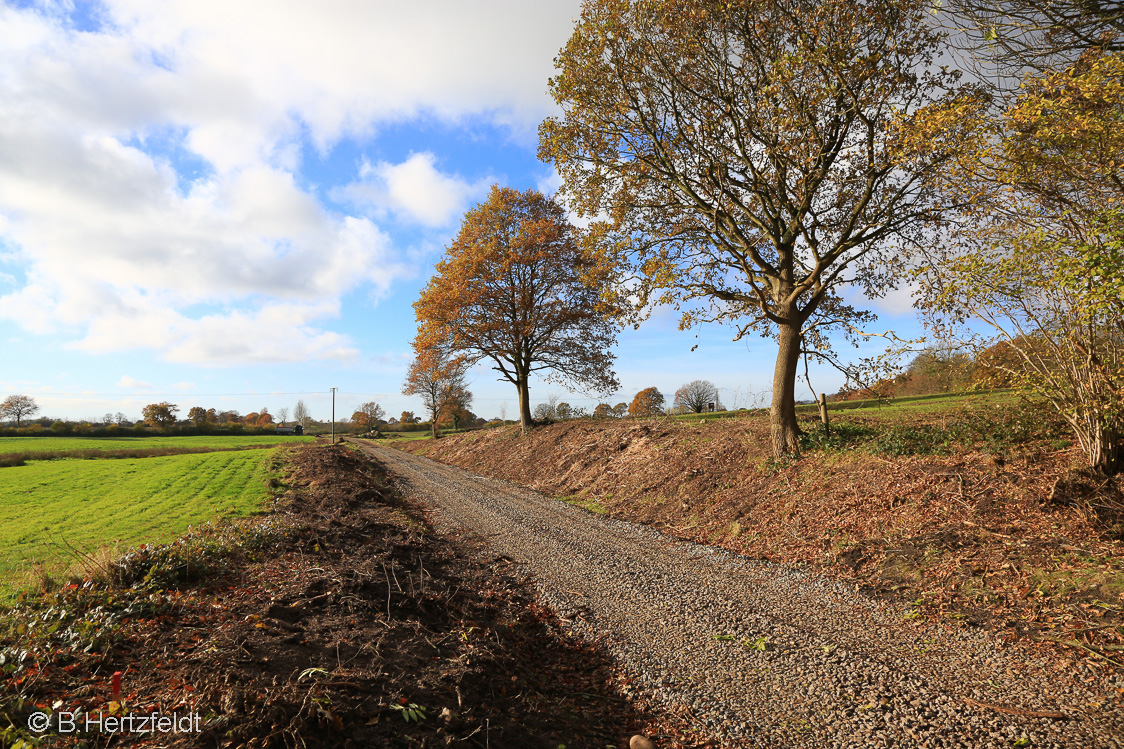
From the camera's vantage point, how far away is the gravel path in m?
3.50

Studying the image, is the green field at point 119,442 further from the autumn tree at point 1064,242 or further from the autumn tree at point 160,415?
the autumn tree at point 1064,242

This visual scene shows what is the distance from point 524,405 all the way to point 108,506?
14742 mm

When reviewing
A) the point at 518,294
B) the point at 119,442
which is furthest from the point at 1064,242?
the point at 119,442

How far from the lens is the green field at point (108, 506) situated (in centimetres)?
775

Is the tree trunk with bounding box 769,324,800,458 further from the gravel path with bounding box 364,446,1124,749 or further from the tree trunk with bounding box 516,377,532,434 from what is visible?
the tree trunk with bounding box 516,377,532,434

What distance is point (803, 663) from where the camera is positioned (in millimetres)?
4422

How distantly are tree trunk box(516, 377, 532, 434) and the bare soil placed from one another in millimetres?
16238

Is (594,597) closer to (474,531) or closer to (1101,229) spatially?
(474,531)

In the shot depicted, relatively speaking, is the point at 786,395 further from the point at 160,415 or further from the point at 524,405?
the point at 160,415

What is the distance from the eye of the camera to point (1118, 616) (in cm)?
444

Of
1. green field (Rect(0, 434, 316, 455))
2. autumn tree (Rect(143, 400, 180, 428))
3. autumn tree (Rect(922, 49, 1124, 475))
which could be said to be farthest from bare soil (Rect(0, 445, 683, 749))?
autumn tree (Rect(143, 400, 180, 428))

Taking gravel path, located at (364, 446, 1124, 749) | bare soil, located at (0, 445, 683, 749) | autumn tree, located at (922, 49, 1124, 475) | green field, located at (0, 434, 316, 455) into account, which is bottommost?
gravel path, located at (364, 446, 1124, 749)

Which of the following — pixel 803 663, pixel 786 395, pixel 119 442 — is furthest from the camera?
pixel 119 442

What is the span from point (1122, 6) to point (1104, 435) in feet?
20.0
